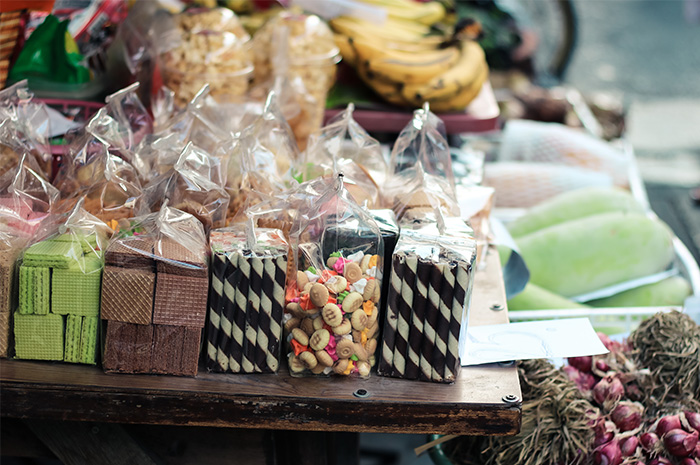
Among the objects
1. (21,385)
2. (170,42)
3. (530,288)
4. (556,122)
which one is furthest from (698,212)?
(21,385)

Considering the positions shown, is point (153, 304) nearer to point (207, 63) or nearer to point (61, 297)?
point (61, 297)

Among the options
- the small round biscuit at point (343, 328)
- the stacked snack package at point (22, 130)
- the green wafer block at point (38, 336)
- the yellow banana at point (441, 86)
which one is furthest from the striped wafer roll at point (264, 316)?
the yellow banana at point (441, 86)

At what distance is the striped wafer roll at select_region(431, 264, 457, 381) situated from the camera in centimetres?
115

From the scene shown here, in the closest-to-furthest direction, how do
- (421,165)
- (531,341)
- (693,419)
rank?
(531,341), (693,419), (421,165)

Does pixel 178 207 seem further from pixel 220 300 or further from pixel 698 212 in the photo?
pixel 698 212

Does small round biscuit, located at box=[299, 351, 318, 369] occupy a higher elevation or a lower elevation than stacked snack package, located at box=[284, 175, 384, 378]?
lower

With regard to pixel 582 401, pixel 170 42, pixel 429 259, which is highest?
pixel 429 259

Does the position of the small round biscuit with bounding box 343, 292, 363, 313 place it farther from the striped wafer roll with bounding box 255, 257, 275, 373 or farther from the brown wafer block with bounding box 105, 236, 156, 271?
the brown wafer block with bounding box 105, 236, 156, 271

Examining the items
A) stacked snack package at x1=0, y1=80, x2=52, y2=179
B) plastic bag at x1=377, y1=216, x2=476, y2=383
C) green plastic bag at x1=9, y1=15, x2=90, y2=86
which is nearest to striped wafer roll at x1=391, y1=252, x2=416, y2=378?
plastic bag at x1=377, y1=216, x2=476, y2=383

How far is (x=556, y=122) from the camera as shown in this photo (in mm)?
3621

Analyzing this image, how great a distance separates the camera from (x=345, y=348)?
1164 millimetres

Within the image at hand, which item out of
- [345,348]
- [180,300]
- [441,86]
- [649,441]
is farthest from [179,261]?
[441,86]

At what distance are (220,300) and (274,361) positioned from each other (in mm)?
136

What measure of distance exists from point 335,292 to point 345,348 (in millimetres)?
92
